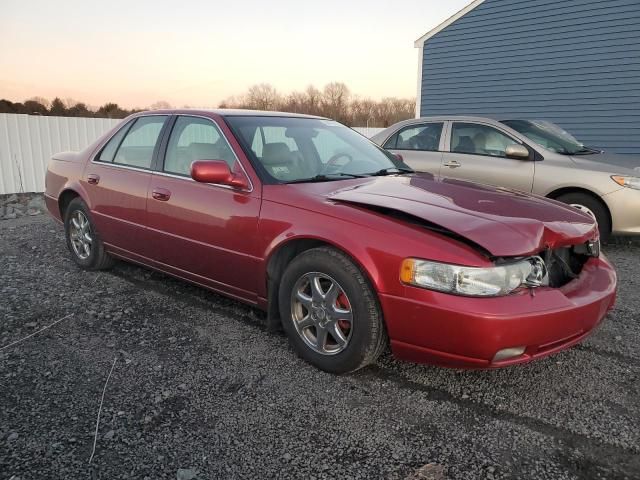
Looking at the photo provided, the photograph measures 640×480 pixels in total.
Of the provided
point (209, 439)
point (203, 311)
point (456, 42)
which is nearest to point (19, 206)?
point (203, 311)

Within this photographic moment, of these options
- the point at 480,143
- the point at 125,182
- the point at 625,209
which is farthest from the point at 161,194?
the point at 625,209

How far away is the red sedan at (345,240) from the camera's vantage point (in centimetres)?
242

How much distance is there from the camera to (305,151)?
367 cm

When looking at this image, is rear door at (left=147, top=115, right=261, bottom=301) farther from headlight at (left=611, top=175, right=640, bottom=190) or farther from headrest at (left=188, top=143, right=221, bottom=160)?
headlight at (left=611, top=175, right=640, bottom=190)

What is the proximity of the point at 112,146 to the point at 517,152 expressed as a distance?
4.57 m

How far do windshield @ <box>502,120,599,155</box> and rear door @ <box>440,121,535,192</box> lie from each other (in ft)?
0.81

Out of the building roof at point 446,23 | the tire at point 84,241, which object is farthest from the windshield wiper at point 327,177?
the building roof at point 446,23

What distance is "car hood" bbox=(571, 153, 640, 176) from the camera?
19.1 feet

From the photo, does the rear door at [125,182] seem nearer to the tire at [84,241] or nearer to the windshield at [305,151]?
the tire at [84,241]

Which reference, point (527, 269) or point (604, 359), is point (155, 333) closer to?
point (527, 269)

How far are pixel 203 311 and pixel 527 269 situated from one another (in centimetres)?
242

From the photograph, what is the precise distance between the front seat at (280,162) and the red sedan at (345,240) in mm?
14

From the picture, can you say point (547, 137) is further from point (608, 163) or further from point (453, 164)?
point (453, 164)

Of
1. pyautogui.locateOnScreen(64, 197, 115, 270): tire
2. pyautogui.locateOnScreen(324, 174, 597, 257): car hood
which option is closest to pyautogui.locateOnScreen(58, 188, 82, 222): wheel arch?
pyautogui.locateOnScreen(64, 197, 115, 270): tire
